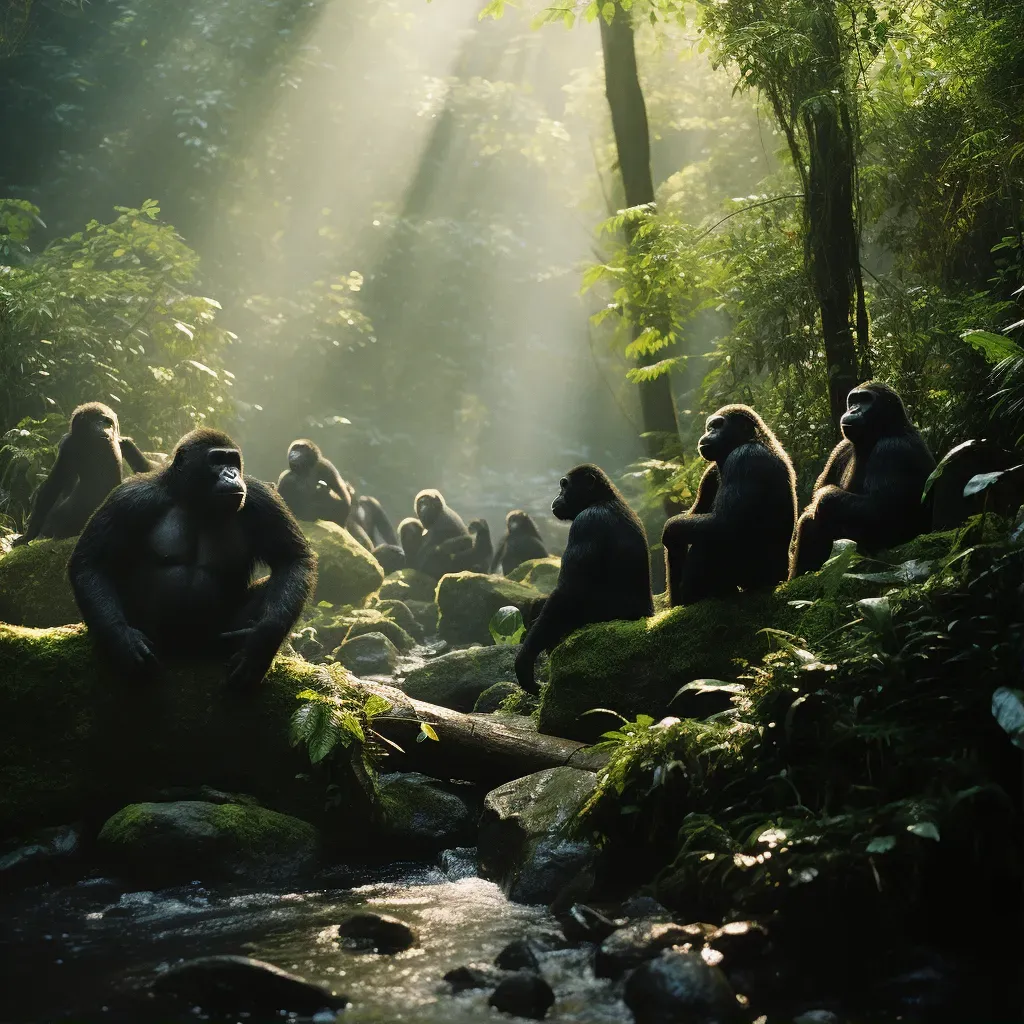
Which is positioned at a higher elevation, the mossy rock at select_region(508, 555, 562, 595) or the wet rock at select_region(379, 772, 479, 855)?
the wet rock at select_region(379, 772, 479, 855)

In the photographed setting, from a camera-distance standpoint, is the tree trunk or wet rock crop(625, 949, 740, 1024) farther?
the tree trunk

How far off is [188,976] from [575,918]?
163 cm

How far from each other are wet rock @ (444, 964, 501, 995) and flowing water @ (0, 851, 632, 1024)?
0.16 ft

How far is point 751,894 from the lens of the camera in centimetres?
435

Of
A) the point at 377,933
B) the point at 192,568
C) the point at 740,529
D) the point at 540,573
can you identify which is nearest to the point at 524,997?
the point at 377,933

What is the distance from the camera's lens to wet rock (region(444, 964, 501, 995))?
4203 mm

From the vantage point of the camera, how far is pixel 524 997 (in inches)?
156

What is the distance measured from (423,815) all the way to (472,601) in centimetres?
873

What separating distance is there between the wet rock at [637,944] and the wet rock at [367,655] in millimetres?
8720

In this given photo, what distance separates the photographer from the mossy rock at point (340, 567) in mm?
16219

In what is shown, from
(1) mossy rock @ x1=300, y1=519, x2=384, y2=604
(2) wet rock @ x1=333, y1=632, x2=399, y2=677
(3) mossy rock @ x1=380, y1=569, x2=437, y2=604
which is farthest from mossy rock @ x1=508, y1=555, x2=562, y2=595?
(2) wet rock @ x1=333, y1=632, x2=399, y2=677

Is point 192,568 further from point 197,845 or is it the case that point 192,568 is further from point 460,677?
point 460,677

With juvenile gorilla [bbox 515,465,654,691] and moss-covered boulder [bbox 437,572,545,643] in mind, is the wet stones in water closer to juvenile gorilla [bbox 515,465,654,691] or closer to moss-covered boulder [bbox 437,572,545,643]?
juvenile gorilla [bbox 515,465,654,691]

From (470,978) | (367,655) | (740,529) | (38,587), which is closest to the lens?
(470,978)
